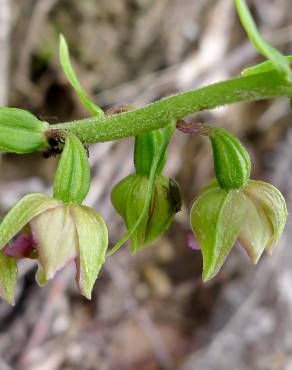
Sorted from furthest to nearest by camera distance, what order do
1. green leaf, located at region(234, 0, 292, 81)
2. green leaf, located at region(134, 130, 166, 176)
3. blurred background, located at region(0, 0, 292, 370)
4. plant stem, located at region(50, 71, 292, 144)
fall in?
blurred background, located at region(0, 0, 292, 370), green leaf, located at region(134, 130, 166, 176), plant stem, located at region(50, 71, 292, 144), green leaf, located at region(234, 0, 292, 81)

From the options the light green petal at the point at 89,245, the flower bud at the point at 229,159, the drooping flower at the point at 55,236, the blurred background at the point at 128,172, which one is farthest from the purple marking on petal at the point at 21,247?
the blurred background at the point at 128,172

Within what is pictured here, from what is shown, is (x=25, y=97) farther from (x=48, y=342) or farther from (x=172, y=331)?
(x=172, y=331)

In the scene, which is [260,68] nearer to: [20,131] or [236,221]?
[236,221]

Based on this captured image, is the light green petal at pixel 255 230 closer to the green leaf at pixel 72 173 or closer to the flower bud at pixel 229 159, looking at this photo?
the flower bud at pixel 229 159

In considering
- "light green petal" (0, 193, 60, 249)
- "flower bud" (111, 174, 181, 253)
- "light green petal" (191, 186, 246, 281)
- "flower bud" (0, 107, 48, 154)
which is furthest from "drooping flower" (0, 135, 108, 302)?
"light green petal" (191, 186, 246, 281)

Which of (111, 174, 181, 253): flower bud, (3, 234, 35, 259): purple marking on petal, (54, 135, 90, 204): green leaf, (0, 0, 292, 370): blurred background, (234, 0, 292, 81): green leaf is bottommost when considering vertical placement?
(0, 0, 292, 370): blurred background

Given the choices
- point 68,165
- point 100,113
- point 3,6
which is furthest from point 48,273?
point 3,6

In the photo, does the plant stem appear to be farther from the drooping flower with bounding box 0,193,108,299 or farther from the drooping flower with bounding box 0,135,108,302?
the drooping flower with bounding box 0,193,108,299
